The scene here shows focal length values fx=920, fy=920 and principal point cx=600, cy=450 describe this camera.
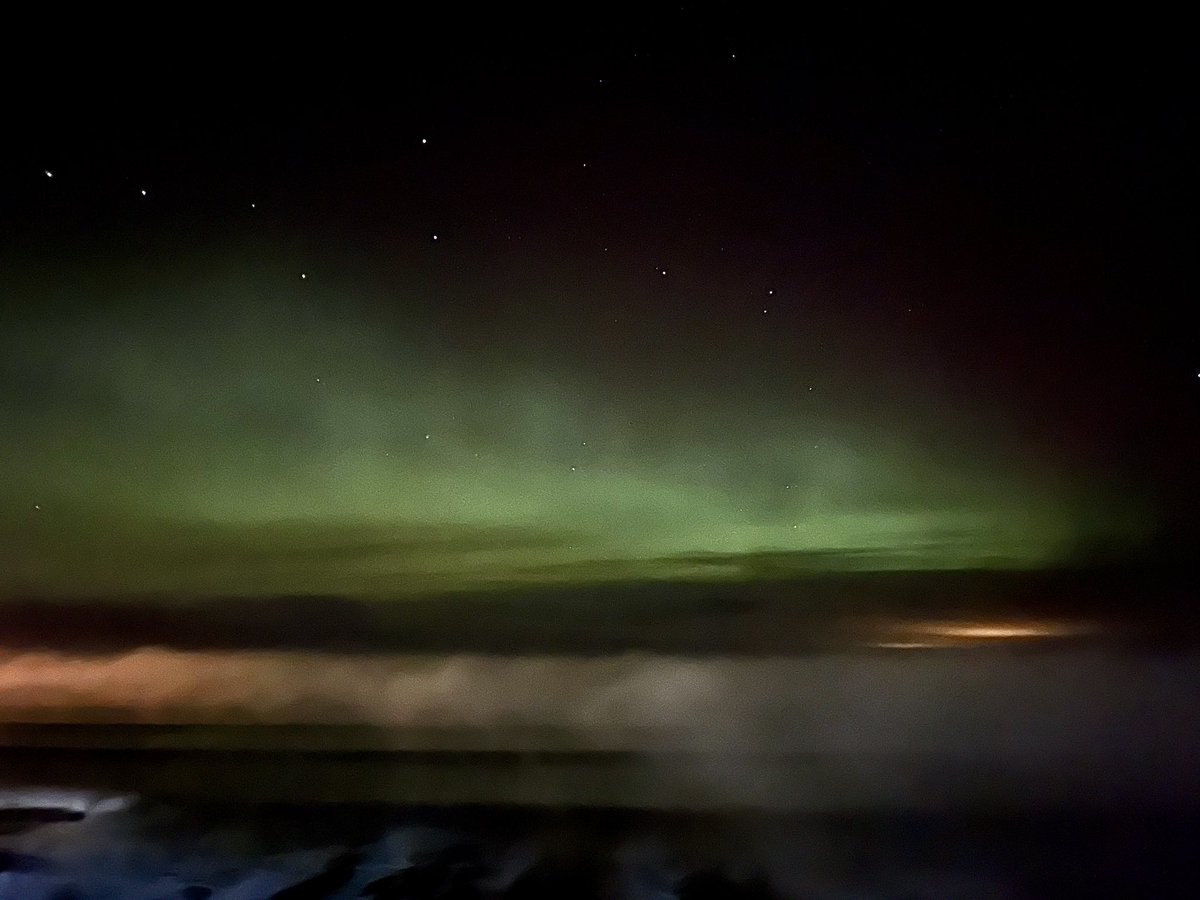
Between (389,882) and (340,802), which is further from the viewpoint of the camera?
(340,802)

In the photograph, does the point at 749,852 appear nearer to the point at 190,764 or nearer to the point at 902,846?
the point at 902,846

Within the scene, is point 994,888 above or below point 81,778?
below

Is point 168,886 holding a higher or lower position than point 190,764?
lower

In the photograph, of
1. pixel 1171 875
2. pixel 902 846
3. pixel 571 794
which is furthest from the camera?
pixel 571 794

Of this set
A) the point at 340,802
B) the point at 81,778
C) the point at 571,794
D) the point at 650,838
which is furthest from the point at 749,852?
the point at 81,778

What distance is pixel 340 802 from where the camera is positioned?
110 cm

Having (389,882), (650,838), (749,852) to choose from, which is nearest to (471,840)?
(389,882)

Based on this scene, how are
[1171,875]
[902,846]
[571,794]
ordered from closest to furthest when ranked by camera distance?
1. [1171,875]
2. [902,846]
3. [571,794]

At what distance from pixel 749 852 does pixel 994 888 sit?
242mm

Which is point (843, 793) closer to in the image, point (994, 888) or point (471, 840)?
point (994, 888)

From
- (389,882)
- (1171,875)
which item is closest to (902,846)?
(1171,875)

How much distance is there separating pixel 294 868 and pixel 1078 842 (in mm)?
832

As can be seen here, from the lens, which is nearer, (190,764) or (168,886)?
(168,886)

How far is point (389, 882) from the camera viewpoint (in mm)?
982
